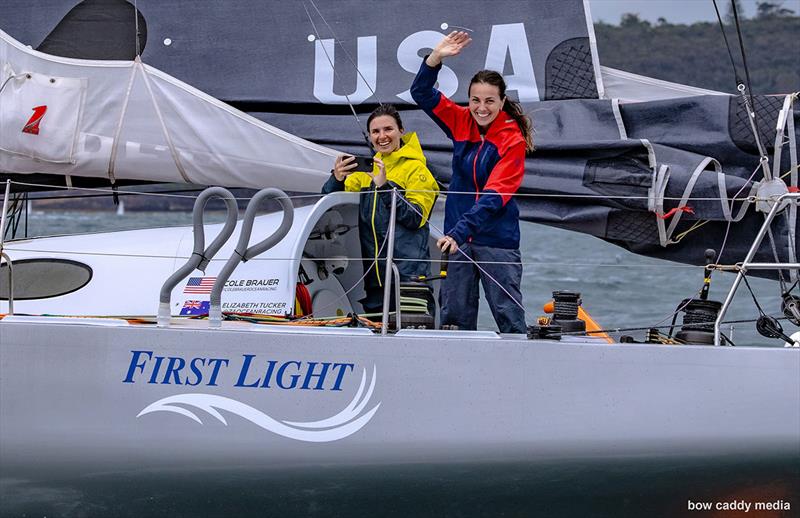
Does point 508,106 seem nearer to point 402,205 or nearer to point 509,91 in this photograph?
point 402,205

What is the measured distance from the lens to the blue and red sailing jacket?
13.8 feet

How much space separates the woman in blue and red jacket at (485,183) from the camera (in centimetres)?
428

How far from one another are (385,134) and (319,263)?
67 cm

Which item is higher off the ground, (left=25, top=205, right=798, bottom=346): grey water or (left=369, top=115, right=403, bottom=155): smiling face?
(left=369, top=115, right=403, bottom=155): smiling face

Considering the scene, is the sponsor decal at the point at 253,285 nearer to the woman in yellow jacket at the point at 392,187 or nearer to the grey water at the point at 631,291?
the woman in yellow jacket at the point at 392,187

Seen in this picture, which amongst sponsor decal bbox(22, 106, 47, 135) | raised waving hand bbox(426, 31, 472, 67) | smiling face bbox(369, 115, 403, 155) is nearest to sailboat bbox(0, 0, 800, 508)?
sponsor decal bbox(22, 106, 47, 135)

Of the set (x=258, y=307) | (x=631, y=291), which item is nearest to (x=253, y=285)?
(x=258, y=307)

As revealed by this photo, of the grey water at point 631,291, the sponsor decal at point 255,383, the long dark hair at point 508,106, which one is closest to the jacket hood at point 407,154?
the long dark hair at point 508,106

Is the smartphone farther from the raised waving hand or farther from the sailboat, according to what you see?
the raised waving hand

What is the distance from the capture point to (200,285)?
14.7ft

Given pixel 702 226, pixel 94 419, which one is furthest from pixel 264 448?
pixel 702 226

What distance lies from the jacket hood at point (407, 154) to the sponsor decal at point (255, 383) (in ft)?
Answer: 3.32

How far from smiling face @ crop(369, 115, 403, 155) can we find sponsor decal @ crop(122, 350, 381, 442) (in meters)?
1.04

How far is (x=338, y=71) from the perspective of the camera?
513cm
